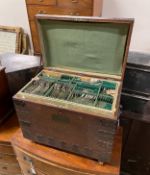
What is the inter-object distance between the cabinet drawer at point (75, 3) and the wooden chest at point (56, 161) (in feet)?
3.43

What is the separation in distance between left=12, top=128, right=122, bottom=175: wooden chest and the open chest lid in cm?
40

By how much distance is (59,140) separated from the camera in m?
0.81

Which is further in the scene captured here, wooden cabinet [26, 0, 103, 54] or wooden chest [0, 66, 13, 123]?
wooden cabinet [26, 0, 103, 54]

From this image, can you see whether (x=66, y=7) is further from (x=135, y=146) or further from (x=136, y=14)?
(x=135, y=146)

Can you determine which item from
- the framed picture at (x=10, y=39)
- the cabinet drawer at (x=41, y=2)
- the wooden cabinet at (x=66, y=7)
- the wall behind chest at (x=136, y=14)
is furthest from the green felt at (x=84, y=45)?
the framed picture at (x=10, y=39)

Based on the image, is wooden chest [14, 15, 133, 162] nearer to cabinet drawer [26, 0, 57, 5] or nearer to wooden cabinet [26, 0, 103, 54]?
wooden cabinet [26, 0, 103, 54]

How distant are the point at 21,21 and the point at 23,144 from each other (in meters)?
1.71

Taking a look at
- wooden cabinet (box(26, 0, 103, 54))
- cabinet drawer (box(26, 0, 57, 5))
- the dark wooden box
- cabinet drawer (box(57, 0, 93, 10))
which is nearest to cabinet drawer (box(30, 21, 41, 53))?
wooden cabinet (box(26, 0, 103, 54))

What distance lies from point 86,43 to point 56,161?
56 centimetres

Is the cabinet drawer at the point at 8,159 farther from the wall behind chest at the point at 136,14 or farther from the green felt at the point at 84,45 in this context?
the wall behind chest at the point at 136,14

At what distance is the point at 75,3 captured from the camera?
1515 millimetres

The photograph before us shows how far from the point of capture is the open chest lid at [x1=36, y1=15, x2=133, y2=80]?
31.2 inches

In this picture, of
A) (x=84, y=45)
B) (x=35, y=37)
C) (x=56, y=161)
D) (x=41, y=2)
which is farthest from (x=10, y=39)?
(x=56, y=161)

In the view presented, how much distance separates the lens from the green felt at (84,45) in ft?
2.66
